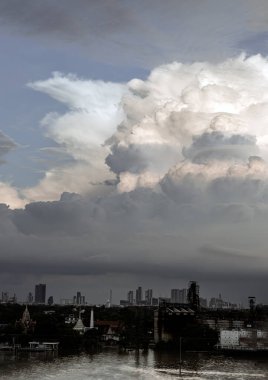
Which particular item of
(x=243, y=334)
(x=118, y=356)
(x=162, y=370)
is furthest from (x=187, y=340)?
(x=162, y=370)

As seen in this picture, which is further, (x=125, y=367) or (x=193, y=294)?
(x=193, y=294)

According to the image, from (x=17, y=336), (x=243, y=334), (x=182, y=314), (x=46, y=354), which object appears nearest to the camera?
(x=46, y=354)

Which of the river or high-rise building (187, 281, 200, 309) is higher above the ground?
high-rise building (187, 281, 200, 309)

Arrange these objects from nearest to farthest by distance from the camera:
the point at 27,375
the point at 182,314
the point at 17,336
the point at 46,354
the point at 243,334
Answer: the point at 27,375, the point at 46,354, the point at 17,336, the point at 243,334, the point at 182,314

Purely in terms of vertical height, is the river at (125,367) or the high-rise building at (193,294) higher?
the high-rise building at (193,294)

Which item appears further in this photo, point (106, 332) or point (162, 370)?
point (106, 332)

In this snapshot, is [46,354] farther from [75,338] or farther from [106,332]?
[106,332]

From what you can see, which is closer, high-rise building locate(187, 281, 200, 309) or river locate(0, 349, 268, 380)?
river locate(0, 349, 268, 380)

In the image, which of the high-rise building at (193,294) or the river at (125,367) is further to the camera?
the high-rise building at (193,294)
